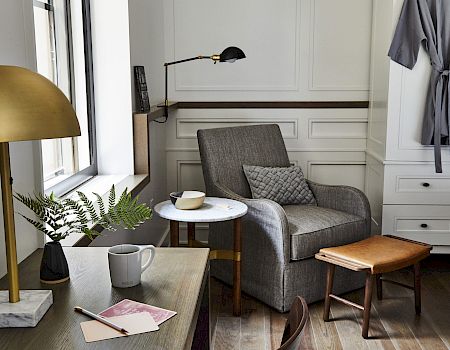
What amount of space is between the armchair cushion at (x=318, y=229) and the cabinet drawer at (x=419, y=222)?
1.21 feet

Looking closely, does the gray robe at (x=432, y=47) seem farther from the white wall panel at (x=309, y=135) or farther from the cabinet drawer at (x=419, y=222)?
the white wall panel at (x=309, y=135)

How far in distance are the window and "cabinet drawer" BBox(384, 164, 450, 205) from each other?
1.66 m

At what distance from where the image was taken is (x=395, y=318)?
2.86 metres

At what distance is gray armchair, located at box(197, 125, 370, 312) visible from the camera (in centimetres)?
282

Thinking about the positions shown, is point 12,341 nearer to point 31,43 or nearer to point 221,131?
point 31,43

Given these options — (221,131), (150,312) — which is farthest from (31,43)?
(221,131)

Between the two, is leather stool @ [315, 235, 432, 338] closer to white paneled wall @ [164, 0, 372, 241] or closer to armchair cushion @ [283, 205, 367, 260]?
armchair cushion @ [283, 205, 367, 260]

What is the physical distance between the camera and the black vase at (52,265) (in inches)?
53.6

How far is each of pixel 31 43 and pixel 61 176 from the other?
965 mm

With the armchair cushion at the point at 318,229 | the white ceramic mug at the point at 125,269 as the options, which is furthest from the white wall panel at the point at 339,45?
the white ceramic mug at the point at 125,269

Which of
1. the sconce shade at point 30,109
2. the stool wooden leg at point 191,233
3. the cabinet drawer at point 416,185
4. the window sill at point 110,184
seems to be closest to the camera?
the sconce shade at point 30,109

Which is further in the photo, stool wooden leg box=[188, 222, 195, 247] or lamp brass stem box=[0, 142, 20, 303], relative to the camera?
stool wooden leg box=[188, 222, 195, 247]

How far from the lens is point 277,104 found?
3.76m

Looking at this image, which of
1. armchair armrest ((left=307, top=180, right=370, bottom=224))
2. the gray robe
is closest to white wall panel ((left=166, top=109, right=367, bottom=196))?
armchair armrest ((left=307, top=180, right=370, bottom=224))
